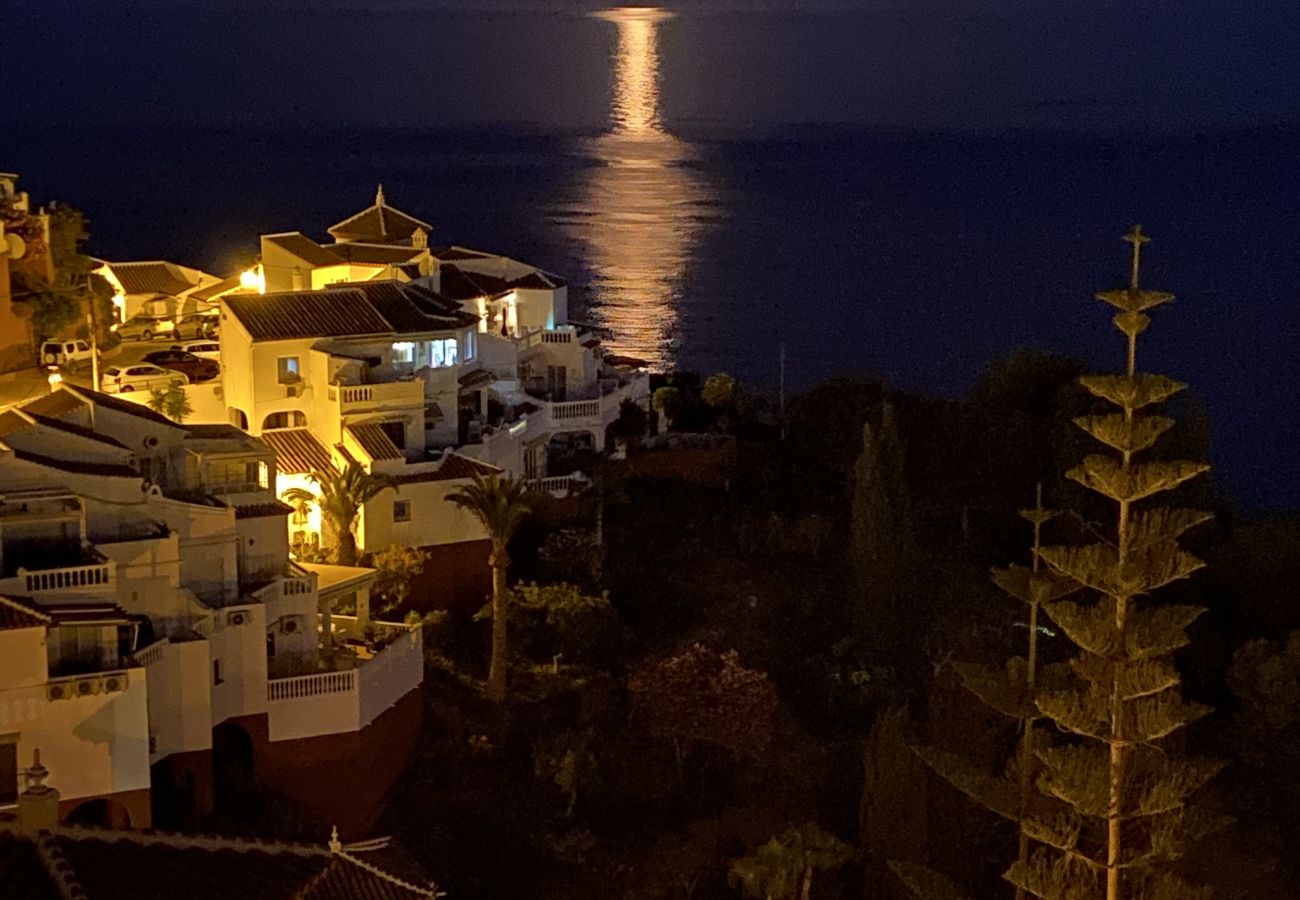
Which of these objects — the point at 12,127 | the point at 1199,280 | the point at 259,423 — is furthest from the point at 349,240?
the point at 12,127

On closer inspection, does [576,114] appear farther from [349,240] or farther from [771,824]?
[771,824]

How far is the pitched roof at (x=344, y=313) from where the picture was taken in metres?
29.4

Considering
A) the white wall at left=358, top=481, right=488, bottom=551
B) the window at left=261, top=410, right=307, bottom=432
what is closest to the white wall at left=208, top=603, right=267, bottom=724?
the white wall at left=358, top=481, right=488, bottom=551

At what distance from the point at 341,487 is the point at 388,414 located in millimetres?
2741

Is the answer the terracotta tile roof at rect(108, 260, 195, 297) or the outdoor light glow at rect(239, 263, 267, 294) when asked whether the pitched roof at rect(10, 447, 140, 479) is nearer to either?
the outdoor light glow at rect(239, 263, 267, 294)

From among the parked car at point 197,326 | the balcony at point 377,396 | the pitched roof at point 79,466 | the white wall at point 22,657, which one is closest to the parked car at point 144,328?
the parked car at point 197,326

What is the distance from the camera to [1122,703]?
1709 centimetres

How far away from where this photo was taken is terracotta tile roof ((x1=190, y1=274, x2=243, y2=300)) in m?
37.5

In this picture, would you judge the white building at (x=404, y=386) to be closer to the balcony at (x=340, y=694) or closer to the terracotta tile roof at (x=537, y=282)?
the terracotta tile roof at (x=537, y=282)

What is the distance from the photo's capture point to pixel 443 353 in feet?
101

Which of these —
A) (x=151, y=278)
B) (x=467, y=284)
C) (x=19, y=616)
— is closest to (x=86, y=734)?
(x=19, y=616)

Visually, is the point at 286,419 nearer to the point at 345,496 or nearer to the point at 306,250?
the point at 345,496

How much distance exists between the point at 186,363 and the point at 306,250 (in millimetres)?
4806

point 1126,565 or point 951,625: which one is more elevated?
point 1126,565
